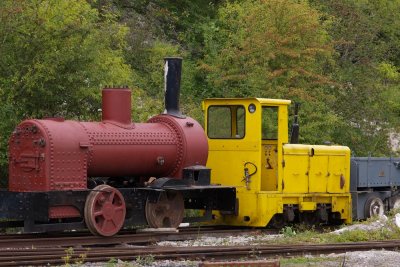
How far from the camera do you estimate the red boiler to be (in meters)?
15.9

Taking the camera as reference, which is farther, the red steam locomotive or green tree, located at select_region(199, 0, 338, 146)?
green tree, located at select_region(199, 0, 338, 146)

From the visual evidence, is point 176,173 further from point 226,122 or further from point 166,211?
point 226,122

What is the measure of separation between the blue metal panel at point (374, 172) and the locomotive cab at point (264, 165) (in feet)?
3.87

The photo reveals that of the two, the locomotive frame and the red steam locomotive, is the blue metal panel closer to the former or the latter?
the locomotive frame

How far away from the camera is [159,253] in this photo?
45.8ft

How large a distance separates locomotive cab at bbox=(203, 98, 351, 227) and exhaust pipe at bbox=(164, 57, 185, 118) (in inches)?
56.1

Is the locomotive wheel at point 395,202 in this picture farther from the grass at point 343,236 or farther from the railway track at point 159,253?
the railway track at point 159,253

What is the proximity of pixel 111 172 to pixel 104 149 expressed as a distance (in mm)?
590

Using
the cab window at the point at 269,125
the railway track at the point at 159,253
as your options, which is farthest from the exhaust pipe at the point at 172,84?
the railway track at the point at 159,253

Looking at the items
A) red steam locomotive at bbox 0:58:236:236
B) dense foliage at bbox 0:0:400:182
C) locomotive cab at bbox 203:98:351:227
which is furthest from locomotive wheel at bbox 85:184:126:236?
dense foliage at bbox 0:0:400:182

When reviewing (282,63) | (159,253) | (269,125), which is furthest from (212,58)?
(159,253)

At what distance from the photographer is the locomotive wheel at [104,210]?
16.0 metres

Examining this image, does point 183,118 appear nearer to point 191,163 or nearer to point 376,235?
point 191,163

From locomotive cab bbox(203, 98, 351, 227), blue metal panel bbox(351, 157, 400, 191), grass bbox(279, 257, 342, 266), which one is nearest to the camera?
grass bbox(279, 257, 342, 266)
